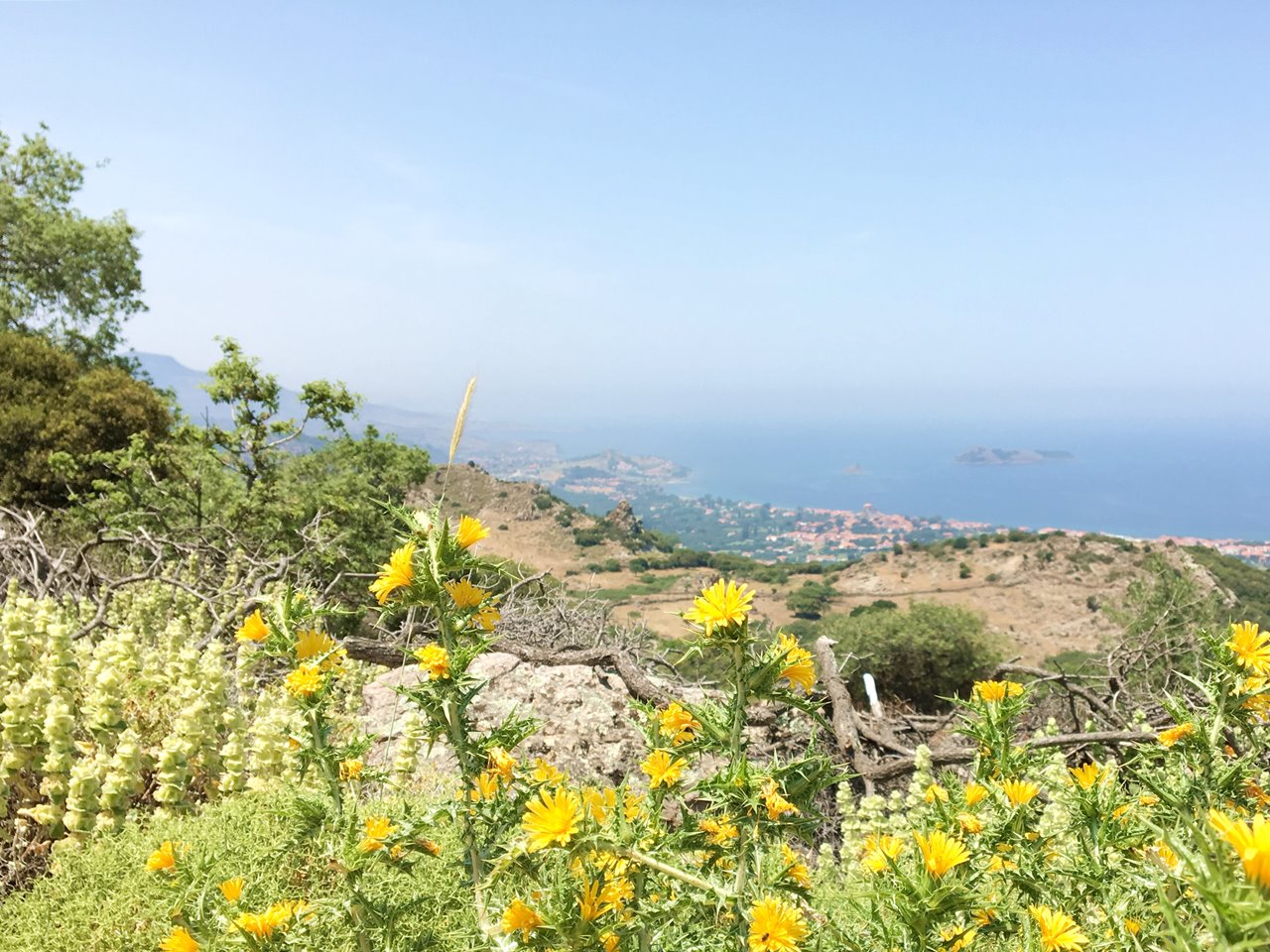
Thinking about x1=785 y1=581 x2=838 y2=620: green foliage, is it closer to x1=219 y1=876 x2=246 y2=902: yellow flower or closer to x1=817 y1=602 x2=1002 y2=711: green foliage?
x1=817 y1=602 x2=1002 y2=711: green foliage

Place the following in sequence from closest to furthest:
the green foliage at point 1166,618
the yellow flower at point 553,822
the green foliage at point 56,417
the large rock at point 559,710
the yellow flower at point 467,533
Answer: the yellow flower at point 553,822 → the yellow flower at point 467,533 → the large rock at point 559,710 → the green foliage at point 1166,618 → the green foliage at point 56,417

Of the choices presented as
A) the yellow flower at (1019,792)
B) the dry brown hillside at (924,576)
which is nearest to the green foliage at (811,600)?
the dry brown hillside at (924,576)

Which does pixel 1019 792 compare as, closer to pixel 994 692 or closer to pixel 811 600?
pixel 994 692

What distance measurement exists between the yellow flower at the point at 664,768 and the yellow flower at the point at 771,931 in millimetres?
313

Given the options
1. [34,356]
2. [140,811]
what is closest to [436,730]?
[140,811]

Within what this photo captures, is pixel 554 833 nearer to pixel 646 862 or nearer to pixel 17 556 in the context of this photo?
pixel 646 862

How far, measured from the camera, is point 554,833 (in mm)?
1267

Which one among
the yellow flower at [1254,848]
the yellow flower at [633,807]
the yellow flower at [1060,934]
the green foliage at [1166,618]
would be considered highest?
the yellow flower at [1254,848]

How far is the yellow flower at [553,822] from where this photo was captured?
1257 millimetres

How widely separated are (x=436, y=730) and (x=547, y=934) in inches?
18.9

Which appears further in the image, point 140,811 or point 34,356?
point 34,356

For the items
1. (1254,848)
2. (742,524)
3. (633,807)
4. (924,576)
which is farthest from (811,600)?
(742,524)

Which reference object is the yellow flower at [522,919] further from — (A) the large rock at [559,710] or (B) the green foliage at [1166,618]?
(B) the green foliage at [1166,618]

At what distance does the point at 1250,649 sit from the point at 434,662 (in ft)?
6.44
